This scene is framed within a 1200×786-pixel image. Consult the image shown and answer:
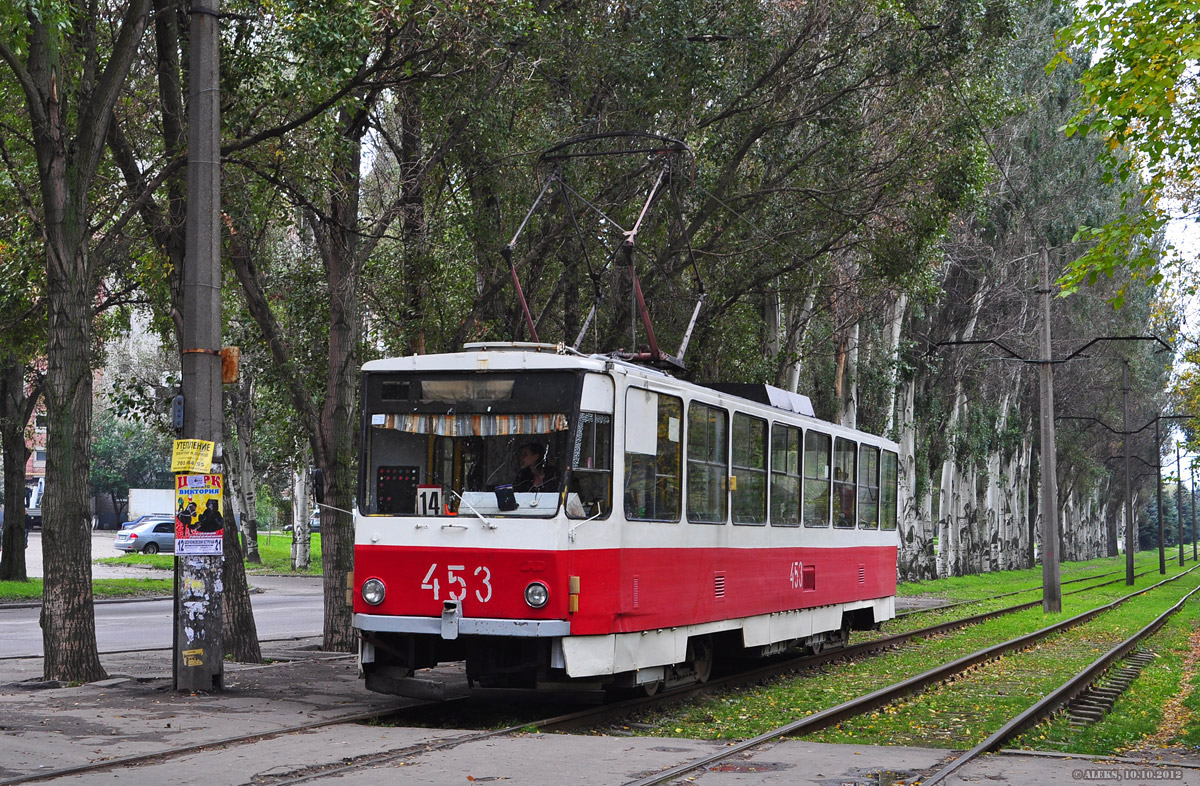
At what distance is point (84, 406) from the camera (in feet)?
47.5

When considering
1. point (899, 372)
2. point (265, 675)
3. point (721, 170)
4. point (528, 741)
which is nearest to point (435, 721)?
point (528, 741)

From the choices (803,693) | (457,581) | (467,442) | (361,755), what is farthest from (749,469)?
(361,755)

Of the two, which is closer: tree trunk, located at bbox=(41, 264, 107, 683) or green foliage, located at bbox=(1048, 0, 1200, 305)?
green foliage, located at bbox=(1048, 0, 1200, 305)

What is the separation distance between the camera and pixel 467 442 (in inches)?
472

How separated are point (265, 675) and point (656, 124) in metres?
10.5

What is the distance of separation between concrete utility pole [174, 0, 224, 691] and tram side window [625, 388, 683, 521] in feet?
13.3

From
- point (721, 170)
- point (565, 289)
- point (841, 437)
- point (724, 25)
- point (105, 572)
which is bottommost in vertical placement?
point (105, 572)

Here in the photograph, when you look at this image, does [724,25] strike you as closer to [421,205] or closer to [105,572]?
[421,205]

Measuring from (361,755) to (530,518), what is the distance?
265 centimetres

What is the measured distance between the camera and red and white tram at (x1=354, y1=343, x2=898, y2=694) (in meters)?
11.6

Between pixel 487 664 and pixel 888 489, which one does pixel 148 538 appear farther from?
pixel 487 664

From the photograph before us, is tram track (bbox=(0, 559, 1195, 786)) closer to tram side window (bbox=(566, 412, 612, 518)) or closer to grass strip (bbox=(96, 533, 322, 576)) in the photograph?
tram side window (bbox=(566, 412, 612, 518))

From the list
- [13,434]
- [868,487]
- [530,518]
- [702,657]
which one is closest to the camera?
[530,518]

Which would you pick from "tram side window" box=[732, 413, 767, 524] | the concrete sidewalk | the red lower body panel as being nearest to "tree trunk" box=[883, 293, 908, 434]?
"tram side window" box=[732, 413, 767, 524]
